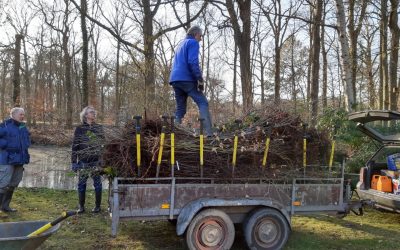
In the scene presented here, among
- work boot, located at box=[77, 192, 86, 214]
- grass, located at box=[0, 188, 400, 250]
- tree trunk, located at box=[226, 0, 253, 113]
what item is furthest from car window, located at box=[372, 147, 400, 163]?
tree trunk, located at box=[226, 0, 253, 113]

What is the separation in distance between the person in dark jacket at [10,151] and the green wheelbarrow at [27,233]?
2.98 metres

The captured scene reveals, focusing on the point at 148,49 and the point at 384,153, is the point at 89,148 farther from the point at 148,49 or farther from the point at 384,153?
the point at 148,49

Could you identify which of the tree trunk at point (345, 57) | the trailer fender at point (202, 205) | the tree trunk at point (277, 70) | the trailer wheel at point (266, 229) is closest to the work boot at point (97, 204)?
the trailer fender at point (202, 205)

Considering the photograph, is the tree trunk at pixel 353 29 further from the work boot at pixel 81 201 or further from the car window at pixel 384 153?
the work boot at pixel 81 201

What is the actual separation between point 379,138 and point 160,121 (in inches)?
175

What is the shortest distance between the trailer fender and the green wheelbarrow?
1.32 meters

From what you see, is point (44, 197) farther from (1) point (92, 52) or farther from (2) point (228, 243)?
(1) point (92, 52)

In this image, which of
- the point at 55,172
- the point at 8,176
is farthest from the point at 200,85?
the point at 55,172

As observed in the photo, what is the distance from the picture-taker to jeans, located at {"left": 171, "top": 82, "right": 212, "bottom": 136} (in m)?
6.42

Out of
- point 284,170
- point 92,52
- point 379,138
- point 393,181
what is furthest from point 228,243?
point 92,52

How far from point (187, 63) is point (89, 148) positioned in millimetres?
1978

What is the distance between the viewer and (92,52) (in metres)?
35.3

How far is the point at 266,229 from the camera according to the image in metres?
5.69

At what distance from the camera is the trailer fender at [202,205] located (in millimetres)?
5207
